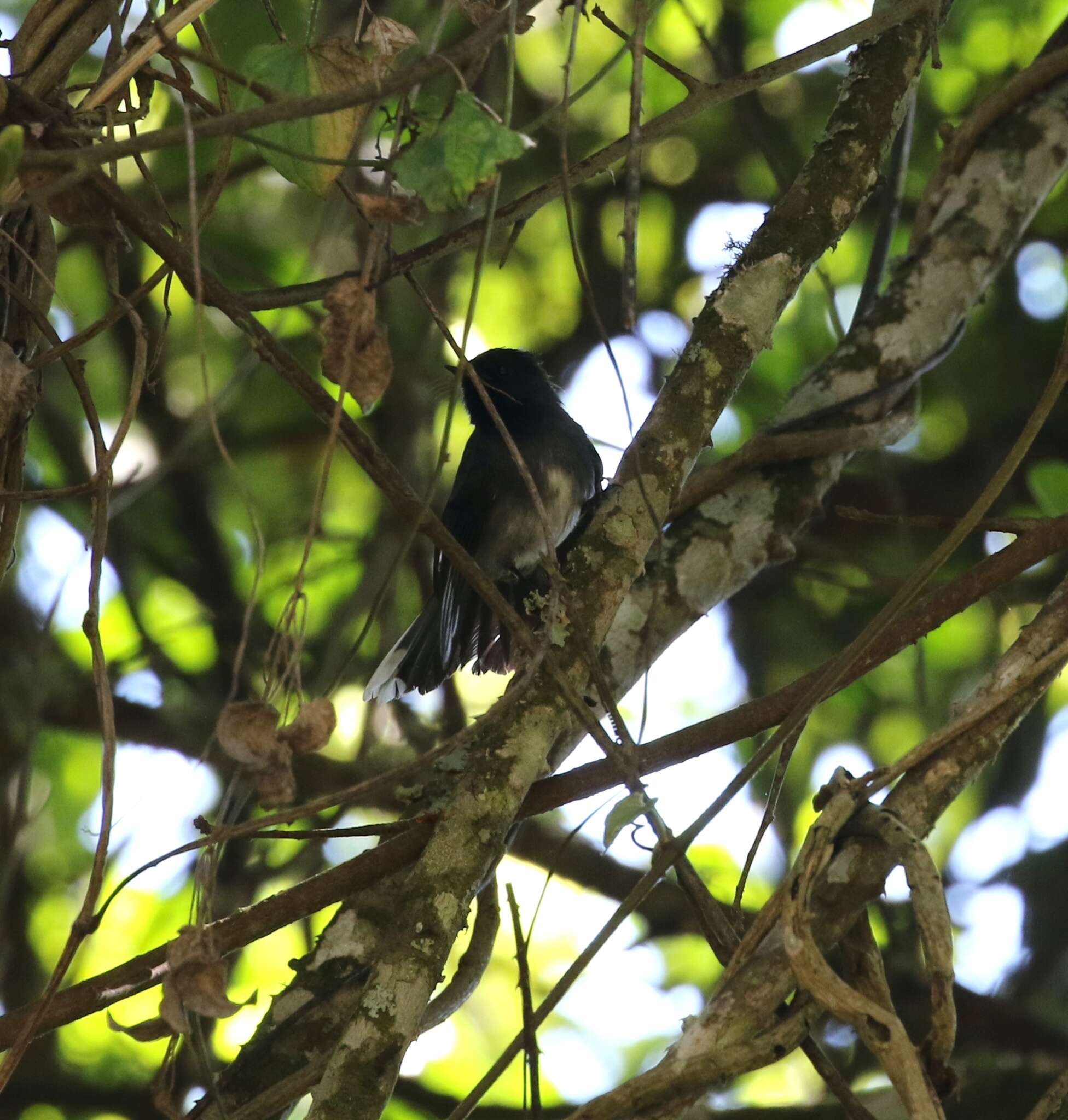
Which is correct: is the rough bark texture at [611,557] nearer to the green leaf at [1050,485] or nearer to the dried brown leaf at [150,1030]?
the dried brown leaf at [150,1030]

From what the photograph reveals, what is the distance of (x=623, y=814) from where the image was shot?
1.72 metres

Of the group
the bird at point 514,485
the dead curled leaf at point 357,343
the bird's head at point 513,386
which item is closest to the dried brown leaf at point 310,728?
the dead curled leaf at point 357,343

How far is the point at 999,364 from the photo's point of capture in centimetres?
451

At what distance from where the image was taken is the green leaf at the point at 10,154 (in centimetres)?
149

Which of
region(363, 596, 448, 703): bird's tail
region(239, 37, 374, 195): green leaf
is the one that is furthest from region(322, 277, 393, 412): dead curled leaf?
region(363, 596, 448, 703): bird's tail

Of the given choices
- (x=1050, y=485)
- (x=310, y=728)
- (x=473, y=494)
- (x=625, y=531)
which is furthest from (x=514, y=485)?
(x=310, y=728)

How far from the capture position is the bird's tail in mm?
3424

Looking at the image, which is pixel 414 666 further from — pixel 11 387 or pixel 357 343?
pixel 357 343

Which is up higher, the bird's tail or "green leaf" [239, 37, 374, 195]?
the bird's tail

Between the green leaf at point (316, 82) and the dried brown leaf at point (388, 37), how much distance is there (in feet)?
0.11

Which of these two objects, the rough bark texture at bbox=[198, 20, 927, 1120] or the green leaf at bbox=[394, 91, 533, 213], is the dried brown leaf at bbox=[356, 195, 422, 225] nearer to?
the green leaf at bbox=[394, 91, 533, 213]

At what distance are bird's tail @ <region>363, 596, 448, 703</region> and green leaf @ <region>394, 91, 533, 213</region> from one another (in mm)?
2038

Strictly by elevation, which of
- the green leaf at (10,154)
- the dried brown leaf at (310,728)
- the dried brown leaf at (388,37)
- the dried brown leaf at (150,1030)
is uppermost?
the dried brown leaf at (388,37)

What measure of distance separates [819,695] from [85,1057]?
3.30 metres
